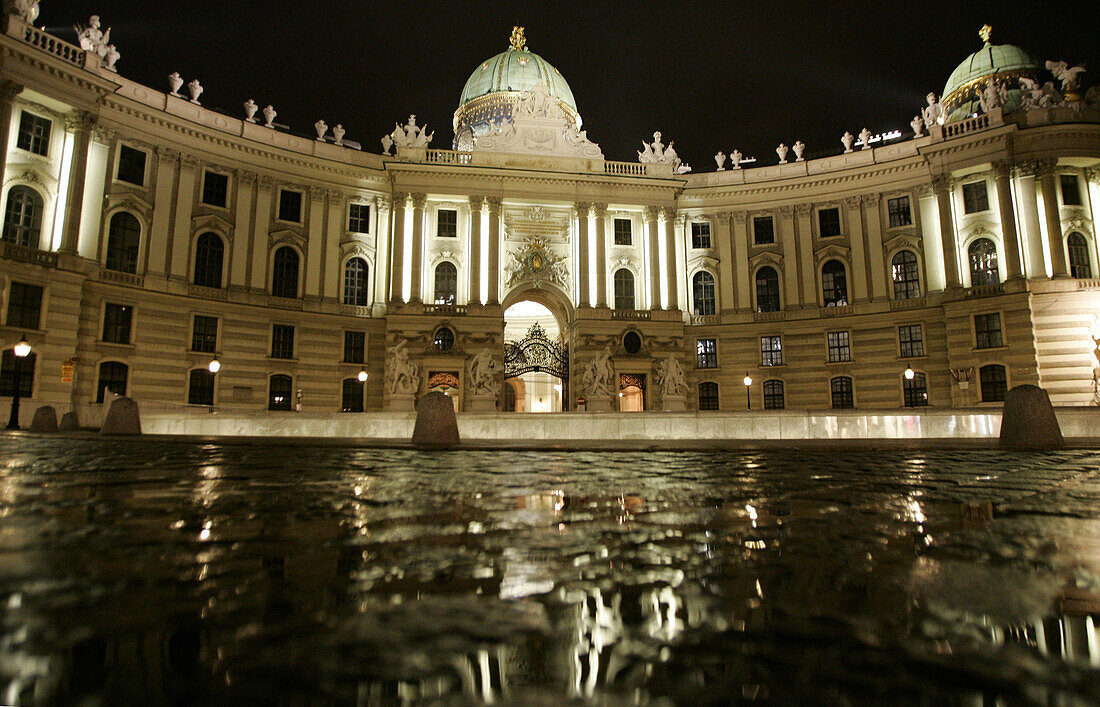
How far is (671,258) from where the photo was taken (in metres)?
37.0

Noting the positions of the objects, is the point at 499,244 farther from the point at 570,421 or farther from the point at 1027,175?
the point at 1027,175

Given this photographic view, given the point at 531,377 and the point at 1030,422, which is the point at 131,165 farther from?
the point at 1030,422

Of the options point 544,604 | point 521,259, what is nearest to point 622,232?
point 521,259

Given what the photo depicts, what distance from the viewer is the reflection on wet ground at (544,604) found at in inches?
30.2

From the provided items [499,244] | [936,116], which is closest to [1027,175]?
[936,116]

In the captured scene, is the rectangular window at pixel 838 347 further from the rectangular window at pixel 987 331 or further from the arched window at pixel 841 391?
the rectangular window at pixel 987 331

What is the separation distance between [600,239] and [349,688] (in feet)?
121

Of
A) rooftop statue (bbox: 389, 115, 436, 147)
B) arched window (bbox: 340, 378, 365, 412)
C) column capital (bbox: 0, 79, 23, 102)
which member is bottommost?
arched window (bbox: 340, 378, 365, 412)

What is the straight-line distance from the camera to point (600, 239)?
36688 mm

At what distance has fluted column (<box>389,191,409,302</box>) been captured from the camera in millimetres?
34219

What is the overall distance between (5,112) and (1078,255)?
49.7 m

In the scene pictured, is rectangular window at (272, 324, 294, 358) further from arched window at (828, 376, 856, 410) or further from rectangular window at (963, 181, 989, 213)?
rectangular window at (963, 181, 989, 213)

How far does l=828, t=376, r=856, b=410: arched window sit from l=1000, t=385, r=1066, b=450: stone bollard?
2742 centimetres

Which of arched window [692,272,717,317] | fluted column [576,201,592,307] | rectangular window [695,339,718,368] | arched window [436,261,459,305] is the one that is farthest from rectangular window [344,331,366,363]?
arched window [692,272,717,317]
